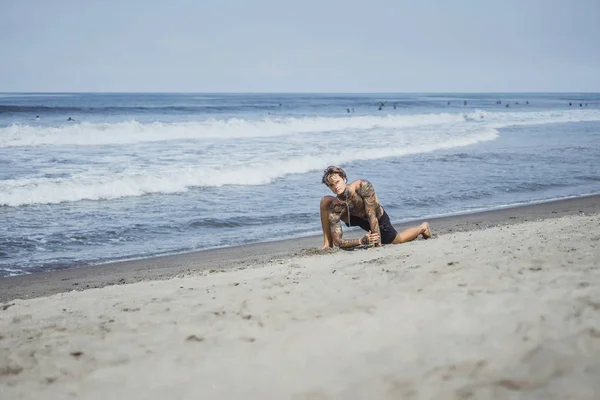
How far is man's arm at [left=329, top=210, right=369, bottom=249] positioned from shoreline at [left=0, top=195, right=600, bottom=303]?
0.34 m

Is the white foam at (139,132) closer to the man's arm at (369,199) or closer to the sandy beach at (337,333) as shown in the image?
the man's arm at (369,199)

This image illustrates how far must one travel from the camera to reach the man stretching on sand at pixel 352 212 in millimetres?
7289

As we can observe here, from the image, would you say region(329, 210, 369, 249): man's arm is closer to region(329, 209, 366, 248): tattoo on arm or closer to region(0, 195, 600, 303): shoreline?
region(329, 209, 366, 248): tattoo on arm

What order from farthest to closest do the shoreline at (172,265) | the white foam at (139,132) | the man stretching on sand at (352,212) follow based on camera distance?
the white foam at (139,132) → the man stretching on sand at (352,212) → the shoreline at (172,265)

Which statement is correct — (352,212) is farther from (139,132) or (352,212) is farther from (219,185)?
(139,132)

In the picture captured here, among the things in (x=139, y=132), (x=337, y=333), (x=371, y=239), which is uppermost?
(x=139, y=132)

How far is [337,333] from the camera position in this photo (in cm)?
403

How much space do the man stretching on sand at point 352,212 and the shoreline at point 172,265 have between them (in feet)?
1.34

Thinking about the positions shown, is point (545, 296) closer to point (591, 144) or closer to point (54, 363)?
point (54, 363)

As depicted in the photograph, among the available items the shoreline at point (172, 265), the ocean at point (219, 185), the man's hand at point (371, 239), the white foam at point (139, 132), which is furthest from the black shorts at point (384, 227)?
the white foam at point (139, 132)

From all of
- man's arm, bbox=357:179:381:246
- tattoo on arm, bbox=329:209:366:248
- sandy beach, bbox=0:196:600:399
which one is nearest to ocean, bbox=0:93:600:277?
tattoo on arm, bbox=329:209:366:248

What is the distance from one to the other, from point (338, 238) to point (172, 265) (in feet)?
7.07

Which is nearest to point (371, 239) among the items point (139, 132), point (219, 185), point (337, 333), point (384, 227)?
point (384, 227)

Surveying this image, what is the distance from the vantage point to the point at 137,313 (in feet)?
15.8
